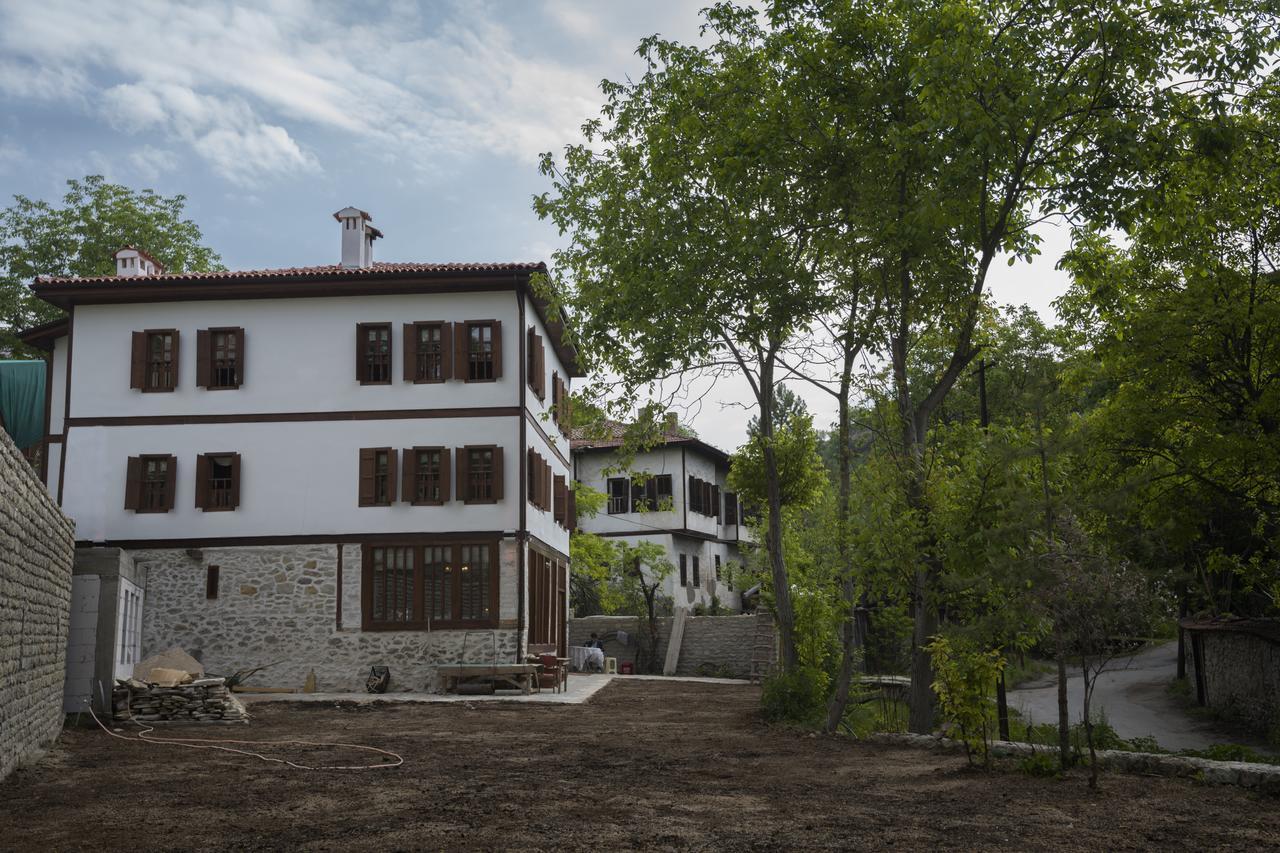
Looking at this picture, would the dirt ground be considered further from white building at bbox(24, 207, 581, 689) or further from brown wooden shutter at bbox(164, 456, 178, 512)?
brown wooden shutter at bbox(164, 456, 178, 512)

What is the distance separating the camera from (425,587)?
71.9ft

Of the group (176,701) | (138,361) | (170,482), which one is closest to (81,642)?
(176,701)

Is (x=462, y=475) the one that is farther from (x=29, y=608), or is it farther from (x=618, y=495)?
(x=618, y=495)

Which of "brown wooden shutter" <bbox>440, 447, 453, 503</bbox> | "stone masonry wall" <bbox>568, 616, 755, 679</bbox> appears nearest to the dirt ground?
"brown wooden shutter" <bbox>440, 447, 453, 503</bbox>

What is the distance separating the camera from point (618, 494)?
39469 mm

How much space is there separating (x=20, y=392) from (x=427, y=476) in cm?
772

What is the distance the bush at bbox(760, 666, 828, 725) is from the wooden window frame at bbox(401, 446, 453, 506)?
8.55 metres

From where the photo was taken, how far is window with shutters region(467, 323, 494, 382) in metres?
22.5

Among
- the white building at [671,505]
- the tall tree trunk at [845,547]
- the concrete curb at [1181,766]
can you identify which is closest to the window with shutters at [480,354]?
the tall tree trunk at [845,547]

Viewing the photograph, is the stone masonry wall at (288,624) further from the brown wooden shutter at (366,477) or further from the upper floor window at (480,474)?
the upper floor window at (480,474)

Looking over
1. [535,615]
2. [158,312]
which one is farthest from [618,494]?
[158,312]

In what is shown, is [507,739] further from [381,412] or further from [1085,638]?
[381,412]

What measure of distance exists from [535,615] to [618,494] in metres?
15.9

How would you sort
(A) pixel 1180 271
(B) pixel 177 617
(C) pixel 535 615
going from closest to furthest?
1. (A) pixel 1180 271
2. (B) pixel 177 617
3. (C) pixel 535 615
